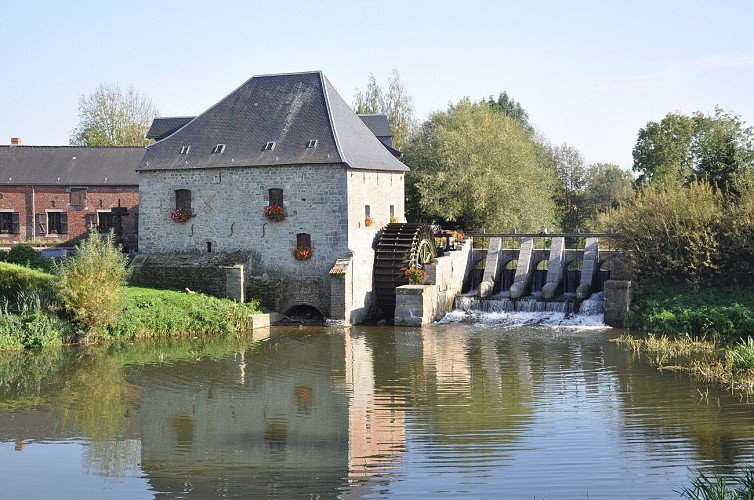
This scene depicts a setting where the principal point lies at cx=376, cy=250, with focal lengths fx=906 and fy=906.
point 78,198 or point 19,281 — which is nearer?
point 19,281

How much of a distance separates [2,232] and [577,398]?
984 inches

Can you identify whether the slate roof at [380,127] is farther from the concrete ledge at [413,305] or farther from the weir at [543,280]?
the concrete ledge at [413,305]

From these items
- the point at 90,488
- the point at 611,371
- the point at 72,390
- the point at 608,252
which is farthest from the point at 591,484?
the point at 608,252

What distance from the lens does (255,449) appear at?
1168 cm

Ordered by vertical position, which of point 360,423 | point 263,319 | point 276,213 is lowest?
point 360,423

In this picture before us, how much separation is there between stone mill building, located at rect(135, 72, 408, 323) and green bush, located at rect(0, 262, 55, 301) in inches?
152

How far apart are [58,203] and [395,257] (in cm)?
1512

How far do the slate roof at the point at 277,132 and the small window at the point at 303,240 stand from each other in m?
1.91

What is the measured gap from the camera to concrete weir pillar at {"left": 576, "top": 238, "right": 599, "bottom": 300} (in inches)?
944

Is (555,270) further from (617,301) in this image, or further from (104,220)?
(104,220)

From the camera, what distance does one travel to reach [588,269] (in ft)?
81.3

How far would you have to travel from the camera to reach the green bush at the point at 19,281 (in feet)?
68.2

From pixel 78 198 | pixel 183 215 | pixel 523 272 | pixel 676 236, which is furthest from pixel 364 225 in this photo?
pixel 78 198

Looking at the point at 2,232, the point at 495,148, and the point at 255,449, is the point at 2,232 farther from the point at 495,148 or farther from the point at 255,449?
the point at 255,449
